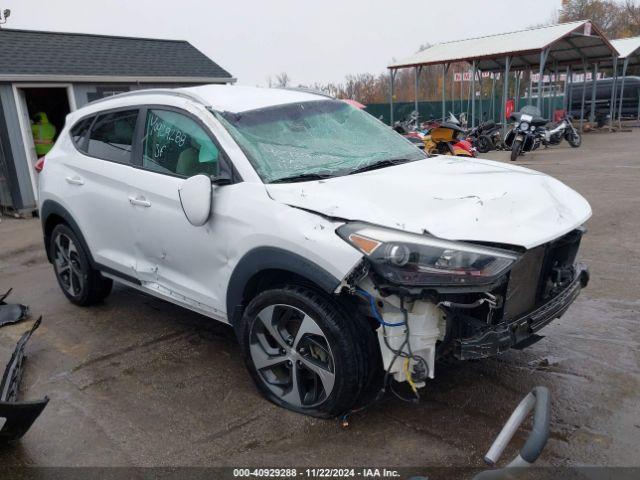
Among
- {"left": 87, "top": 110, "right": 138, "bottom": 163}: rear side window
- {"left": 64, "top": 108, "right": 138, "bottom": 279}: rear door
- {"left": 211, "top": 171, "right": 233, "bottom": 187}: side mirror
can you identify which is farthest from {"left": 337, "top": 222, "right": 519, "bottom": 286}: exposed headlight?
{"left": 87, "top": 110, "right": 138, "bottom": 163}: rear side window

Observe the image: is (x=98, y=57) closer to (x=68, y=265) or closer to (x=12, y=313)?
(x=68, y=265)

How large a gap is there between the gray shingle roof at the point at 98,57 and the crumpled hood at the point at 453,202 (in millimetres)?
9281

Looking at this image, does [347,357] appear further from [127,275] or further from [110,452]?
[127,275]

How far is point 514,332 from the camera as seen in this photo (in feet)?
9.21

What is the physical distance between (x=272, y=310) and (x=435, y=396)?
3.65ft

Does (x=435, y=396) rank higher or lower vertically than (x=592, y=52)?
lower

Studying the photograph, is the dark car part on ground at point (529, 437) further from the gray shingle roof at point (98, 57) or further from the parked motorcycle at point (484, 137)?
the parked motorcycle at point (484, 137)

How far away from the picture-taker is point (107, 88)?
1168 centimetres

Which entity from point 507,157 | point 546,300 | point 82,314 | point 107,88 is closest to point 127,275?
point 82,314

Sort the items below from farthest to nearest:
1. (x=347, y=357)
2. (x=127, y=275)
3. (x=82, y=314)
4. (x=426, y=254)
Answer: (x=82, y=314) < (x=127, y=275) < (x=347, y=357) < (x=426, y=254)

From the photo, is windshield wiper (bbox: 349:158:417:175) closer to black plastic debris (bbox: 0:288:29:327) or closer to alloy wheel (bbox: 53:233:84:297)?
alloy wheel (bbox: 53:233:84:297)

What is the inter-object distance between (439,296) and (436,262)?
0.57 ft

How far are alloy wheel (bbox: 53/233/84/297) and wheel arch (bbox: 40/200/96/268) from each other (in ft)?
0.46

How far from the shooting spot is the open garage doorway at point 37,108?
10398mm
